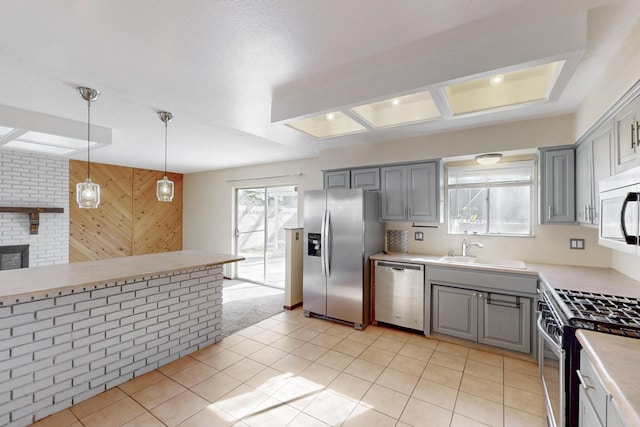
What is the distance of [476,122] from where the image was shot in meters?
2.96

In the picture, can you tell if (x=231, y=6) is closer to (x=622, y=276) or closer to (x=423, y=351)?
(x=423, y=351)

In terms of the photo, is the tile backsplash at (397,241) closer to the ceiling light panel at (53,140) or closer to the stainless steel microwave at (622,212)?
the stainless steel microwave at (622,212)

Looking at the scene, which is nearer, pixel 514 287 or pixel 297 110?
pixel 297 110

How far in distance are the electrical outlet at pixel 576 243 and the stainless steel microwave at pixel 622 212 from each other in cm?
145

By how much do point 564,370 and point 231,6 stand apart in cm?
259

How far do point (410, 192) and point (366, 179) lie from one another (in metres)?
0.65

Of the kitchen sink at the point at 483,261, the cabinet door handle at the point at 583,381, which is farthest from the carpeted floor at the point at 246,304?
the cabinet door handle at the point at 583,381

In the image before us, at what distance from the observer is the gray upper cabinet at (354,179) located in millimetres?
3863

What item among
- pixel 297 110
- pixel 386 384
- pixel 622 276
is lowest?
pixel 386 384

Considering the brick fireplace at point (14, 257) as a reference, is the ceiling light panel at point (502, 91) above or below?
above

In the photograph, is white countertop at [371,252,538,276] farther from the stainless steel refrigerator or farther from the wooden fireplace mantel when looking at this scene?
the wooden fireplace mantel

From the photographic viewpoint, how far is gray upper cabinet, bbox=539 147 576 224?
268 centimetres

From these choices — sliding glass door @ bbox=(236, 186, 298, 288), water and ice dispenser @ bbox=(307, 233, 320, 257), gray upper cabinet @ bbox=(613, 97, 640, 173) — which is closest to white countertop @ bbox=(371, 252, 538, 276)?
water and ice dispenser @ bbox=(307, 233, 320, 257)

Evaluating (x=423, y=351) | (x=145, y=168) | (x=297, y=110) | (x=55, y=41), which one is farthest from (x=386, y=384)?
(x=145, y=168)
